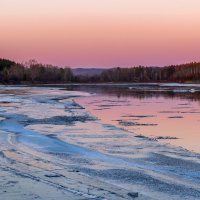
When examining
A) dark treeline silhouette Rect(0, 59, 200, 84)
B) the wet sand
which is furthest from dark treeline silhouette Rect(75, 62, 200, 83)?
the wet sand

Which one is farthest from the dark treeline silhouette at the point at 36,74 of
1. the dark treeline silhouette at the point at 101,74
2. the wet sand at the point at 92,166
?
the wet sand at the point at 92,166

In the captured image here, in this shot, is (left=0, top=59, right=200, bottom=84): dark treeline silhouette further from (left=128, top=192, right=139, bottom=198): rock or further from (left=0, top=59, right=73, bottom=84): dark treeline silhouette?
(left=128, top=192, right=139, bottom=198): rock

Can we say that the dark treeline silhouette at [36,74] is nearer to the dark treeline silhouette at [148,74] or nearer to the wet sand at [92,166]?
the dark treeline silhouette at [148,74]

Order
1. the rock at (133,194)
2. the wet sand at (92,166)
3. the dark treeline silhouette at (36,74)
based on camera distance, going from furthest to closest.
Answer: the dark treeline silhouette at (36,74) < the wet sand at (92,166) < the rock at (133,194)

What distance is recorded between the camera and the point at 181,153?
442 inches

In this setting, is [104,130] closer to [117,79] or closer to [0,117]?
[0,117]

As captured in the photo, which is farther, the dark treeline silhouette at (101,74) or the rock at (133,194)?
the dark treeline silhouette at (101,74)

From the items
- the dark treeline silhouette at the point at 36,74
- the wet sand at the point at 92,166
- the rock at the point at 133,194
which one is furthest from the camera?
the dark treeline silhouette at the point at 36,74

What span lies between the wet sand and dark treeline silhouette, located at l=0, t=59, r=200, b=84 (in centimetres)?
11453

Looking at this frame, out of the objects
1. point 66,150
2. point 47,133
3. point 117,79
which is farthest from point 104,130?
point 117,79

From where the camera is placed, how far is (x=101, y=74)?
6649 inches

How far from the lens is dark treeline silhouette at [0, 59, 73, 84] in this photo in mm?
135375

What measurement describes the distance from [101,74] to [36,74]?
31874 mm

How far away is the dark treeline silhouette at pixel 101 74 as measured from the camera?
13862 centimetres
